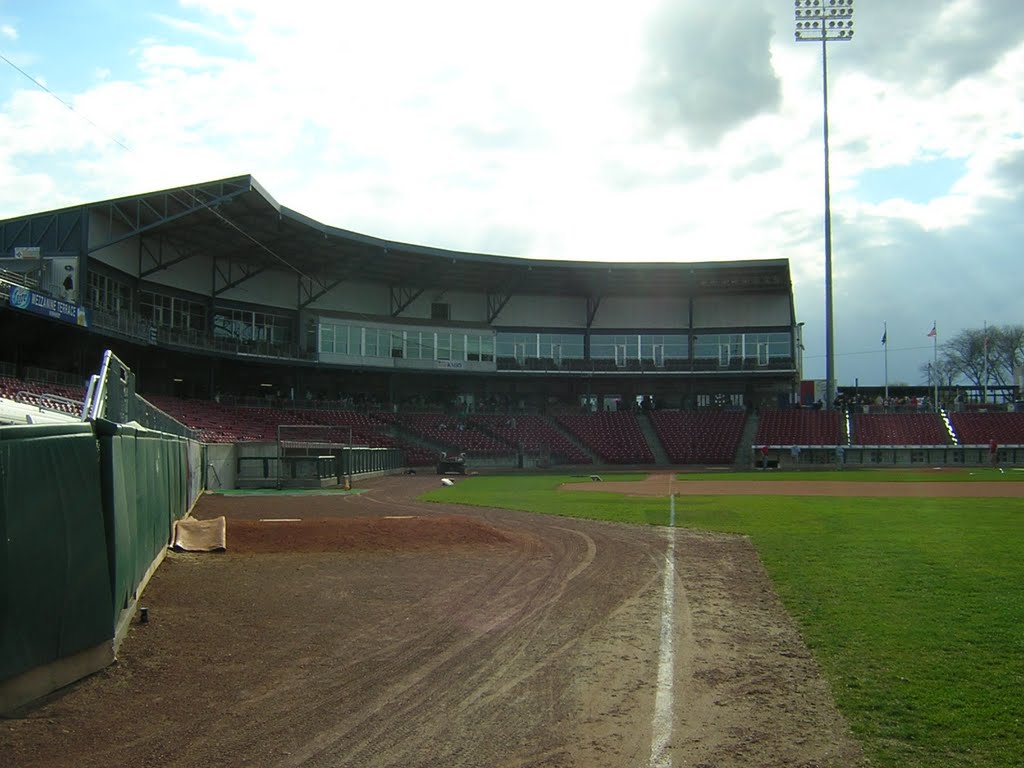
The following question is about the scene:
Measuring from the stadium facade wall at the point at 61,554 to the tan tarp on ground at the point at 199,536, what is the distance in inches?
248

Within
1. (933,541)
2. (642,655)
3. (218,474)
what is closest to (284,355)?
(218,474)

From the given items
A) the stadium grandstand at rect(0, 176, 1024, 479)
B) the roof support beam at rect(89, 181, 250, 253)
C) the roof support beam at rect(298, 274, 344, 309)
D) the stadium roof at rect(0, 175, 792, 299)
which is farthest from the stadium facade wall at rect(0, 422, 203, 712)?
the roof support beam at rect(298, 274, 344, 309)

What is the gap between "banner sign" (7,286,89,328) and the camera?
99.9 ft

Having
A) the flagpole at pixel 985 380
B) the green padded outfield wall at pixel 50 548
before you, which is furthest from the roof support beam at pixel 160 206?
the flagpole at pixel 985 380

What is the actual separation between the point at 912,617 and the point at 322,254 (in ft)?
173

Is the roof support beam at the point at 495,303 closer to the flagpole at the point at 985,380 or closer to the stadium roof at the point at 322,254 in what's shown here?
the stadium roof at the point at 322,254

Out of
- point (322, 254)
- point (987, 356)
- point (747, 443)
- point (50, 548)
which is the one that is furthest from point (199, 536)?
point (987, 356)

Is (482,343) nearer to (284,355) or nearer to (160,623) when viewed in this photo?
(284,355)

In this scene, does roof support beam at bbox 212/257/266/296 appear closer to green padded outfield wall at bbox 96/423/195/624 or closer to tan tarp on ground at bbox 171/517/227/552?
tan tarp on ground at bbox 171/517/227/552

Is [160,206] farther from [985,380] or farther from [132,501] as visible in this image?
[985,380]

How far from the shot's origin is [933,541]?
49.3 ft

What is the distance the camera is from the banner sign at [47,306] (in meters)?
30.4

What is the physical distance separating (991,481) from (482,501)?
82.4 feet

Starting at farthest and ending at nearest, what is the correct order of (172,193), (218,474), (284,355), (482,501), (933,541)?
1. (284,355)
2. (172,193)
3. (218,474)
4. (482,501)
5. (933,541)
